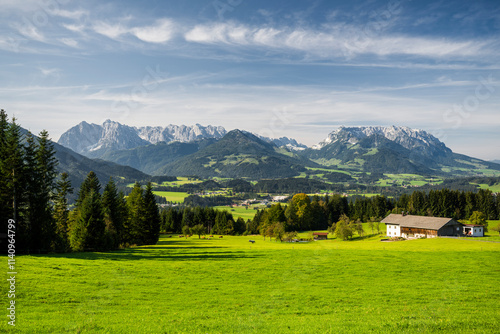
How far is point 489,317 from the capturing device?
701 inches

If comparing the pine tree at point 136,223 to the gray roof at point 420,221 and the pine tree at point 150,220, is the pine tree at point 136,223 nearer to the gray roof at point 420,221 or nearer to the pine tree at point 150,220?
the pine tree at point 150,220

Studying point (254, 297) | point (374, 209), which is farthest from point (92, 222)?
point (374, 209)

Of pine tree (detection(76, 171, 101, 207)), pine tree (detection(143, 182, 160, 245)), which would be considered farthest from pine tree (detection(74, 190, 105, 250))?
pine tree (detection(143, 182, 160, 245))

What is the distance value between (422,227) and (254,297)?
84.0 meters

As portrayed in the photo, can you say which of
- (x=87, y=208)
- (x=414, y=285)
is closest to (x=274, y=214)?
(x=87, y=208)

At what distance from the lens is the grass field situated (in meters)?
16.4

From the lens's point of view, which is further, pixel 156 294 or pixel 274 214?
pixel 274 214

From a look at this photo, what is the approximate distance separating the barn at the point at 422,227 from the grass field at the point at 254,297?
5337 cm

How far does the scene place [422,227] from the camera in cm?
8856

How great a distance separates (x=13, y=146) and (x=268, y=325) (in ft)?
134

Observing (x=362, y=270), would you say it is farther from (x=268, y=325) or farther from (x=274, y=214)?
(x=274, y=214)

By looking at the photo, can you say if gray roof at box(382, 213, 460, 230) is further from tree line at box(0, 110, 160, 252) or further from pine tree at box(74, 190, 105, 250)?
pine tree at box(74, 190, 105, 250)

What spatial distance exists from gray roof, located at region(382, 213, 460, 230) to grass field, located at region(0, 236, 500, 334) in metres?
53.5

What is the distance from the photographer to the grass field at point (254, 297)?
16359 millimetres
